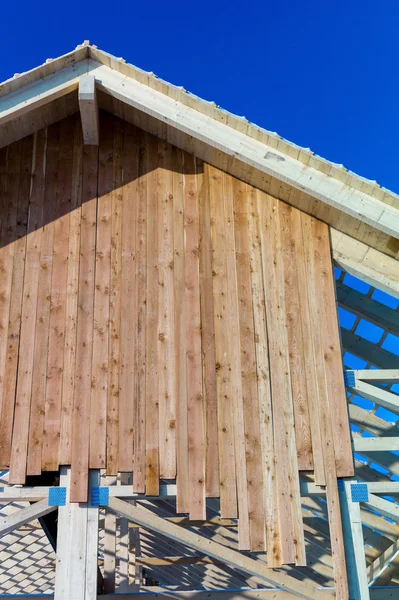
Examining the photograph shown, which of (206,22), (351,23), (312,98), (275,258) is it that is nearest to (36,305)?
(275,258)

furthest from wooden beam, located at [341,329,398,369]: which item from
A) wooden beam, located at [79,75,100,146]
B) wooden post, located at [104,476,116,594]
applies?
wooden post, located at [104,476,116,594]

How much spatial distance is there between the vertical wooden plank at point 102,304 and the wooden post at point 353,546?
2.22m

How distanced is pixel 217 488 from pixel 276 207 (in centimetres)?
298

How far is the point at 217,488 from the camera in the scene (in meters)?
6.01

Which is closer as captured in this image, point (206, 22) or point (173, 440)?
point (173, 440)

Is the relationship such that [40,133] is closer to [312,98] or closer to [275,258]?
[275,258]

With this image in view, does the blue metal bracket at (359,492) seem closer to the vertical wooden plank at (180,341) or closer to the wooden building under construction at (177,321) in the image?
the wooden building under construction at (177,321)

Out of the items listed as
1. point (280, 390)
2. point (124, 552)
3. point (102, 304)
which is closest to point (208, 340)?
point (280, 390)

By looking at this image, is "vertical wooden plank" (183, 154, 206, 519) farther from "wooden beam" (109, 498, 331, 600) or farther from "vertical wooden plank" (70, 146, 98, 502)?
"vertical wooden plank" (70, 146, 98, 502)

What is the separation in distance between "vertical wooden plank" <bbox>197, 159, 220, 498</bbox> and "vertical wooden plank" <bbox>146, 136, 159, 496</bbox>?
0.46 meters

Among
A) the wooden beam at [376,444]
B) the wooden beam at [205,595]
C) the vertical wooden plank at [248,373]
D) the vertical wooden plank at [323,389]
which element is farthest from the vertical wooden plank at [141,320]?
the wooden beam at [376,444]

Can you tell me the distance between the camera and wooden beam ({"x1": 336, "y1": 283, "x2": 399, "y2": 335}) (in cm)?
781

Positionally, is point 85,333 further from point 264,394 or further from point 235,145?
point 235,145

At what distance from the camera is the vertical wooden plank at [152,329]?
606cm
